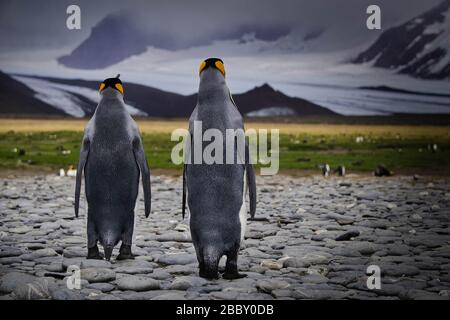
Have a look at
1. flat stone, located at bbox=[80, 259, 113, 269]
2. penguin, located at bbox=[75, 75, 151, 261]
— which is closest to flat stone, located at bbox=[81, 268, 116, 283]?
flat stone, located at bbox=[80, 259, 113, 269]

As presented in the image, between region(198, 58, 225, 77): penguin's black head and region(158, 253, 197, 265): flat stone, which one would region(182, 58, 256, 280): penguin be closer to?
region(198, 58, 225, 77): penguin's black head

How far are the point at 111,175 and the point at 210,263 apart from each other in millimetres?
1091

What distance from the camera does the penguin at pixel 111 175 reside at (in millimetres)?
4035

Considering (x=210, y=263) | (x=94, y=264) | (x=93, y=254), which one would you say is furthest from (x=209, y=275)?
(x=93, y=254)

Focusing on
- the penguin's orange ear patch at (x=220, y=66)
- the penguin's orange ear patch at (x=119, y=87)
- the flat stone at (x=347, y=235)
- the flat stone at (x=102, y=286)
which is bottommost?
the flat stone at (x=102, y=286)

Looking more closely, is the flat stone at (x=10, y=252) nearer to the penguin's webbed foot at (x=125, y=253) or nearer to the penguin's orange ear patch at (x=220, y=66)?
the penguin's webbed foot at (x=125, y=253)

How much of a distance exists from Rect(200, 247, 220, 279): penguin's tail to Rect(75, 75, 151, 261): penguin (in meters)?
0.81

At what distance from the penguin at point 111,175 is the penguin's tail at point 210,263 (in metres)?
0.81

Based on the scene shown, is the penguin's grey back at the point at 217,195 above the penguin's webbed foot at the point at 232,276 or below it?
above

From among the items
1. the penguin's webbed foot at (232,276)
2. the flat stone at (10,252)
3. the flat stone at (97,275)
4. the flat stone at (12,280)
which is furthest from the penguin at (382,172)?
the flat stone at (12,280)

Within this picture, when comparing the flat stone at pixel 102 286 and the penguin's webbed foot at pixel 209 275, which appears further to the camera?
the penguin's webbed foot at pixel 209 275
